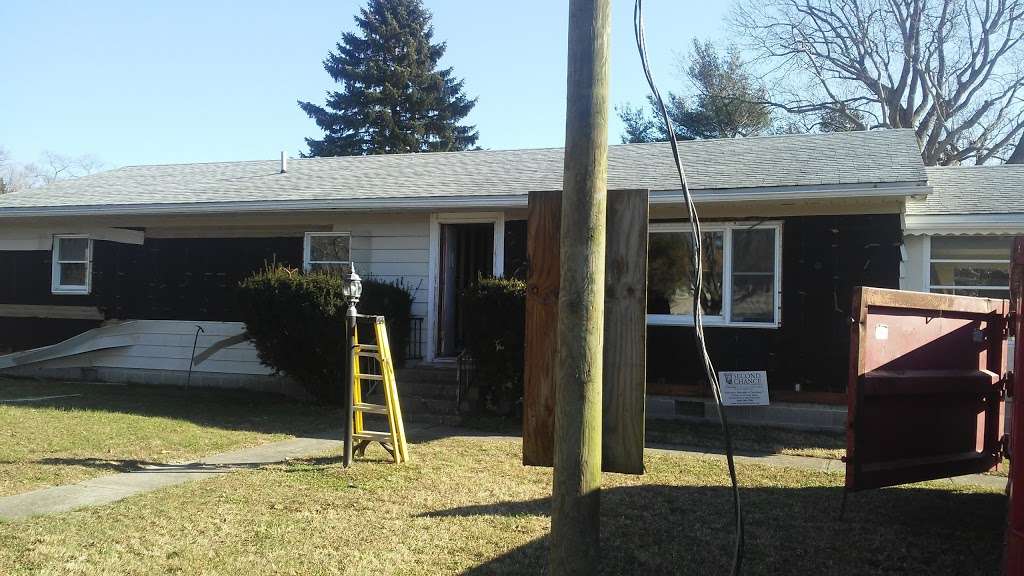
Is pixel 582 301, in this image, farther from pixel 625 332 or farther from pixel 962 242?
pixel 962 242

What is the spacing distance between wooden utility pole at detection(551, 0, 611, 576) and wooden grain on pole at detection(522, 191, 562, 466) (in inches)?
4.9

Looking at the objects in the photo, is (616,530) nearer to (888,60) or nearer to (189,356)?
(189,356)

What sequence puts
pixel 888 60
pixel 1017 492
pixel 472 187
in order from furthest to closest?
pixel 888 60, pixel 472 187, pixel 1017 492

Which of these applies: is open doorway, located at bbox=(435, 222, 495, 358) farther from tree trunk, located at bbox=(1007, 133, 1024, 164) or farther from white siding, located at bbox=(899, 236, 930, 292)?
tree trunk, located at bbox=(1007, 133, 1024, 164)

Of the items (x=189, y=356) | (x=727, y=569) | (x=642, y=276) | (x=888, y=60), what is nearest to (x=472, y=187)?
(x=189, y=356)

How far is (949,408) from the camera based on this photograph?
20.7ft

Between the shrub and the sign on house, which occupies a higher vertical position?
the shrub

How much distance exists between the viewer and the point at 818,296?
10.2 meters

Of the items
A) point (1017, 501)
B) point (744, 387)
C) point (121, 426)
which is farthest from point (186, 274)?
point (1017, 501)

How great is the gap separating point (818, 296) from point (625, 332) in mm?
7944

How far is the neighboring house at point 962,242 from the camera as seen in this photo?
10.1m

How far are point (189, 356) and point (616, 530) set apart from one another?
10054 millimetres

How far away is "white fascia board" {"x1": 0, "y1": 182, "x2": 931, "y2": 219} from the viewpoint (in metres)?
9.48

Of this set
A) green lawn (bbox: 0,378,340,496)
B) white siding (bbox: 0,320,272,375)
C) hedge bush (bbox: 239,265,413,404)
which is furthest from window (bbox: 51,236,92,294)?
hedge bush (bbox: 239,265,413,404)
